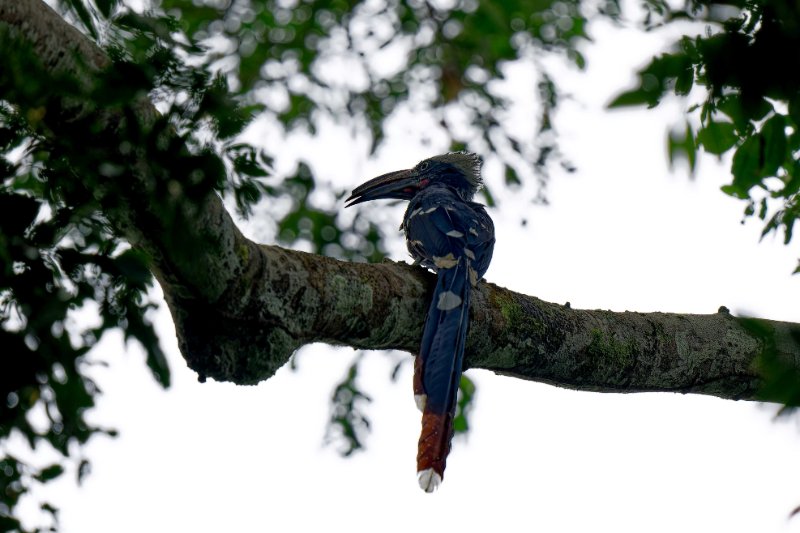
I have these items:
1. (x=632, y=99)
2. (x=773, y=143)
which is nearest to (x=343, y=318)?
(x=773, y=143)

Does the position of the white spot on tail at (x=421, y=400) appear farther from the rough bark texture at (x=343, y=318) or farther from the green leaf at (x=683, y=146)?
the green leaf at (x=683, y=146)

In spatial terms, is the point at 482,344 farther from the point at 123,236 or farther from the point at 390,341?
the point at 123,236

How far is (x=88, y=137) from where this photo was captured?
5.45 ft

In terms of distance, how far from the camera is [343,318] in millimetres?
2678

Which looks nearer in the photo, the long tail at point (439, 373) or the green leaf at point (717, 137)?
the green leaf at point (717, 137)

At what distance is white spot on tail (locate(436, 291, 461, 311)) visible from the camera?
2.97 meters

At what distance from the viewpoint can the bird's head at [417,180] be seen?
181 inches

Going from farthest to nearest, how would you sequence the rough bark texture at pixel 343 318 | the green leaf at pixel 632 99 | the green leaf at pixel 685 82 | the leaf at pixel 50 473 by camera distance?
1. the leaf at pixel 50 473
2. the rough bark texture at pixel 343 318
3. the green leaf at pixel 685 82
4. the green leaf at pixel 632 99

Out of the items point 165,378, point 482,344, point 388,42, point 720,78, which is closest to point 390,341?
point 482,344

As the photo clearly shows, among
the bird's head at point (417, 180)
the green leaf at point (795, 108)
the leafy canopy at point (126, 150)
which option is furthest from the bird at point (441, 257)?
the green leaf at point (795, 108)

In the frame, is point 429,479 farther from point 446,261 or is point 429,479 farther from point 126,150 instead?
point 126,150

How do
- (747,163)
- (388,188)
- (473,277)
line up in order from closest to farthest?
1. (747,163)
2. (473,277)
3. (388,188)

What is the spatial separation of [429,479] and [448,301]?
1.91ft

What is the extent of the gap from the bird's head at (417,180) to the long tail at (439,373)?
1604mm
